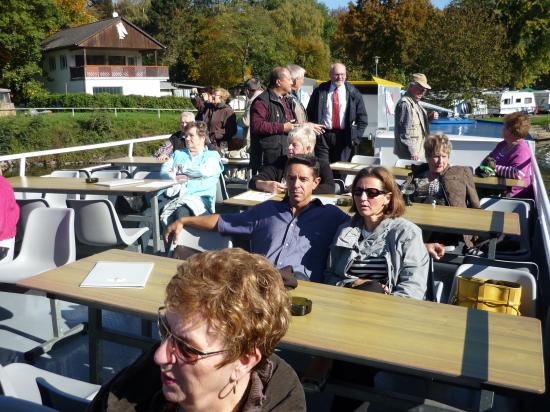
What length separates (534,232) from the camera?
473 cm

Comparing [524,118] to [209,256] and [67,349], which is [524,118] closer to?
[67,349]

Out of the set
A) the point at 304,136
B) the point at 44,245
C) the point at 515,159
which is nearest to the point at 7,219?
the point at 44,245

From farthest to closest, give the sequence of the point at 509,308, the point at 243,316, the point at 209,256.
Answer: the point at 509,308 → the point at 209,256 → the point at 243,316

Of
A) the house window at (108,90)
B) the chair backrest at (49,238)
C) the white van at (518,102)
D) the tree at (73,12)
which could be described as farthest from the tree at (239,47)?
the chair backrest at (49,238)

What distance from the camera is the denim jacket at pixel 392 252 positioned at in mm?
2756

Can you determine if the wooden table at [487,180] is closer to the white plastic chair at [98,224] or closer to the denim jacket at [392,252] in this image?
the white plastic chair at [98,224]

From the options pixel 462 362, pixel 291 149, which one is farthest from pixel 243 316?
pixel 291 149

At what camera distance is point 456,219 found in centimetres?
376

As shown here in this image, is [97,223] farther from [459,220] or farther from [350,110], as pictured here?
[350,110]

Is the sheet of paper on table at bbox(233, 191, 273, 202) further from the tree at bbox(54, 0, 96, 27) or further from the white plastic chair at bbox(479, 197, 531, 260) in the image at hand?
the tree at bbox(54, 0, 96, 27)

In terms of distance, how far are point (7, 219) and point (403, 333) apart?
2936 millimetres

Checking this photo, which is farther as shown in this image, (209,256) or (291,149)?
(291,149)

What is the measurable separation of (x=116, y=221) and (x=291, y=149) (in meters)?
1.43

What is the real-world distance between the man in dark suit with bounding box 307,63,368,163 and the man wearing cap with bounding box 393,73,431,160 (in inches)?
16.3
